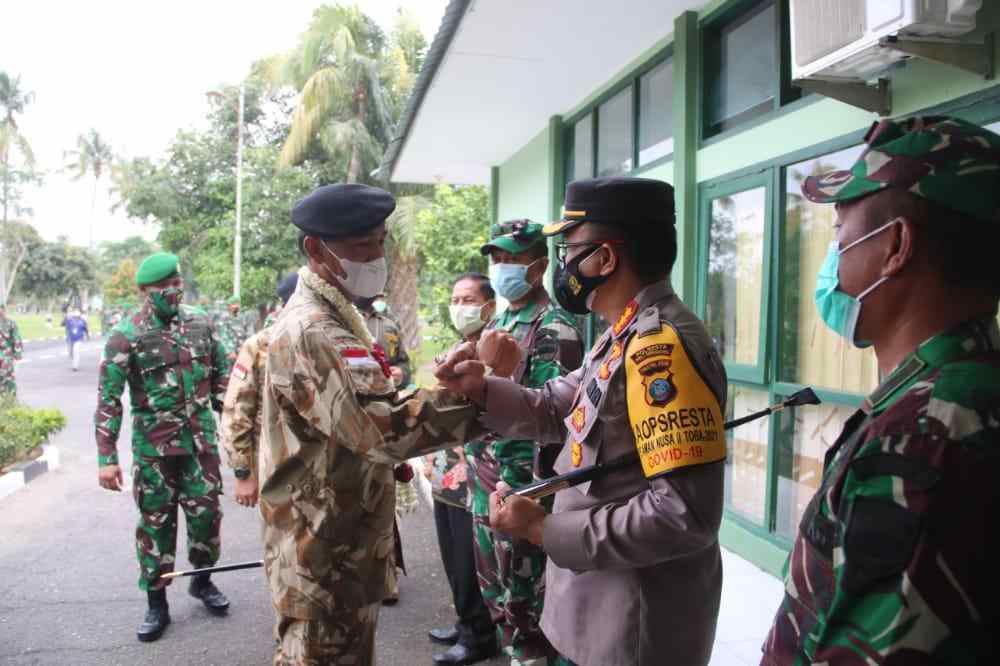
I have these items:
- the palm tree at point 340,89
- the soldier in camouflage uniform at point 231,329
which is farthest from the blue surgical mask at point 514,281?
the palm tree at point 340,89

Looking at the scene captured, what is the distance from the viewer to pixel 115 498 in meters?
6.89

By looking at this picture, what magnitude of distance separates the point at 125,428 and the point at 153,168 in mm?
16231

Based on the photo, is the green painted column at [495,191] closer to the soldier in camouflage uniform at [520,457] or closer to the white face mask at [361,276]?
the soldier in camouflage uniform at [520,457]

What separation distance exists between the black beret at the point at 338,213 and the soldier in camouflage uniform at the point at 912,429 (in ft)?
4.34

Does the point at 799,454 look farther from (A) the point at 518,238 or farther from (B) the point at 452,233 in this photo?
(B) the point at 452,233

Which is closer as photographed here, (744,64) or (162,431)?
(162,431)

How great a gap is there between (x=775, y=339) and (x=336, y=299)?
301 centimetres

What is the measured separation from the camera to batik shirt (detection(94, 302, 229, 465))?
4.11m

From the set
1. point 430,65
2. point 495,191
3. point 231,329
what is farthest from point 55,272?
point 430,65

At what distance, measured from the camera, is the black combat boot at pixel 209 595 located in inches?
168

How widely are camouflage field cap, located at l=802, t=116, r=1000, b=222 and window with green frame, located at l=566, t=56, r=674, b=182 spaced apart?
15.2 ft

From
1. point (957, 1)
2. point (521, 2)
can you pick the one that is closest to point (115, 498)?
point (521, 2)

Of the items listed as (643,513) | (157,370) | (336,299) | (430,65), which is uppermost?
(430,65)

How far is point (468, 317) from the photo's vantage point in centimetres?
388
